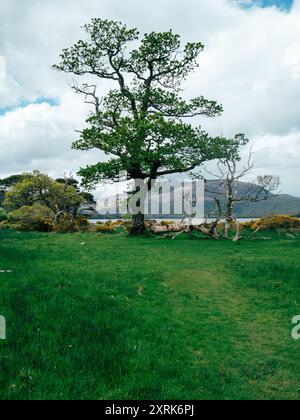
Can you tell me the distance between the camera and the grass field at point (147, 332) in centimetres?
669

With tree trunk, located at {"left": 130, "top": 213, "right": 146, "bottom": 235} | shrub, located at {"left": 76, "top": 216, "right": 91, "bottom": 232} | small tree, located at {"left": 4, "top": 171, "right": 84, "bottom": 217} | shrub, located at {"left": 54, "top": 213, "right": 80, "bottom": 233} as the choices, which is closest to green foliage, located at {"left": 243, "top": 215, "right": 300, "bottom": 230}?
tree trunk, located at {"left": 130, "top": 213, "right": 146, "bottom": 235}

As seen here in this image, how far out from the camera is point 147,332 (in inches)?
354

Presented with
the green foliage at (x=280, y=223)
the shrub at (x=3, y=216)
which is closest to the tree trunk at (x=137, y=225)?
the green foliage at (x=280, y=223)

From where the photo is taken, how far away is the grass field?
669 cm

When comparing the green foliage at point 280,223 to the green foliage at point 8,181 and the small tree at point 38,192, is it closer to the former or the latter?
the small tree at point 38,192

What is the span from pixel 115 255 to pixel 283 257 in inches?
336

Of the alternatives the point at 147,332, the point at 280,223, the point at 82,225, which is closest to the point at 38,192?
the point at 82,225

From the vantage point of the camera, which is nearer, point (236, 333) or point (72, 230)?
point (236, 333)
